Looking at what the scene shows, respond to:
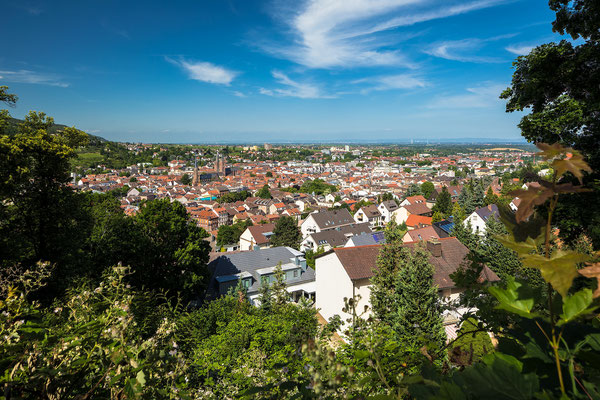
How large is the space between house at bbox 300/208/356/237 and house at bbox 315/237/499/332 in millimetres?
25919

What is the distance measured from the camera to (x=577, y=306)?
39.5 inches

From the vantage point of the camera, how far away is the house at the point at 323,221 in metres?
45.6

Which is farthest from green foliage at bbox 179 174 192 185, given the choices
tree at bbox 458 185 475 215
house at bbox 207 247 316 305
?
house at bbox 207 247 316 305

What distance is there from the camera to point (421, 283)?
1124cm

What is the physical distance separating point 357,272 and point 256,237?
26.5 metres

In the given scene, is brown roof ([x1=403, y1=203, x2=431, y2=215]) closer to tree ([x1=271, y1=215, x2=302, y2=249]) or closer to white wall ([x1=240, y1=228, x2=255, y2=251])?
tree ([x1=271, y1=215, x2=302, y2=249])

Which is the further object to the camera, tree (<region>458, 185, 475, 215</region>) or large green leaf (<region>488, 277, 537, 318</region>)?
tree (<region>458, 185, 475, 215</region>)

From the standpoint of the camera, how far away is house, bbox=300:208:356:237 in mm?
45625

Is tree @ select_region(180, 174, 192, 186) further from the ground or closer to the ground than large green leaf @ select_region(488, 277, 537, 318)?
closer to the ground

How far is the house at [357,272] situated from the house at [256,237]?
2221 cm

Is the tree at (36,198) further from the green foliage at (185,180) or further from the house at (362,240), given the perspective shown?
the green foliage at (185,180)

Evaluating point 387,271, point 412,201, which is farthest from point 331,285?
point 412,201

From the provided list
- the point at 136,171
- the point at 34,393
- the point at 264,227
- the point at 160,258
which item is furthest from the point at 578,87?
the point at 136,171

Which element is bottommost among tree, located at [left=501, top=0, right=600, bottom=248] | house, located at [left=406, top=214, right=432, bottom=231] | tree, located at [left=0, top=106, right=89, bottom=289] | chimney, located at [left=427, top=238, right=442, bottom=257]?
house, located at [left=406, top=214, right=432, bottom=231]
